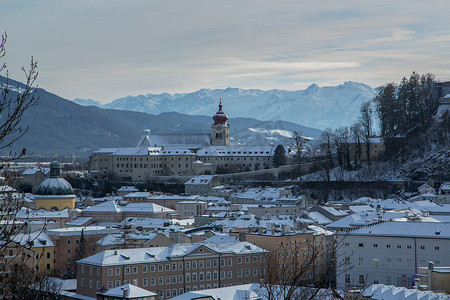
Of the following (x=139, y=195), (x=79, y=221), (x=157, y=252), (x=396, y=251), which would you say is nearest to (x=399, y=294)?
(x=396, y=251)

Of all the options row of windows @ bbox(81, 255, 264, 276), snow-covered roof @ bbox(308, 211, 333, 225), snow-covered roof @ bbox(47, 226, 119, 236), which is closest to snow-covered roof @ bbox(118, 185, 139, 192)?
snow-covered roof @ bbox(47, 226, 119, 236)

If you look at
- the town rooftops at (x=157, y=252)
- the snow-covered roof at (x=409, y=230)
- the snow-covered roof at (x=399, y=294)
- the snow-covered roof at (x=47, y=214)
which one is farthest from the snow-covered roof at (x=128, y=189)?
the snow-covered roof at (x=399, y=294)

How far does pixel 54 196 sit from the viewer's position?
99.6 meters

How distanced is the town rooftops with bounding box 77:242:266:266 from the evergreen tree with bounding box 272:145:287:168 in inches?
2466

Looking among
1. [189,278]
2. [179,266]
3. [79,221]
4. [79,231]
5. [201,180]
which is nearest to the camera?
[179,266]

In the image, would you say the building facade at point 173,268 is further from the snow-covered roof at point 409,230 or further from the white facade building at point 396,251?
the snow-covered roof at point 409,230

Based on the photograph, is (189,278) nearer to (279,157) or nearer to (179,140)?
(279,157)

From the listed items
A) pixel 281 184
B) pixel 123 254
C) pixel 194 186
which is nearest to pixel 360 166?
pixel 281 184

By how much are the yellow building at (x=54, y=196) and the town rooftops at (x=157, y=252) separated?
46595mm

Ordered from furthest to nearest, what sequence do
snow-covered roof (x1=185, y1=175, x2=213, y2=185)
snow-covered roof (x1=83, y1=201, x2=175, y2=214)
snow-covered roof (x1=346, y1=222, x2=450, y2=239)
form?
snow-covered roof (x1=185, y1=175, x2=213, y2=185) < snow-covered roof (x1=83, y1=201, x2=175, y2=214) < snow-covered roof (x1=346, y1=222, x2=450, y2=239)

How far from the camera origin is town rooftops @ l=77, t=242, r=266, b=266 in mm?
52250

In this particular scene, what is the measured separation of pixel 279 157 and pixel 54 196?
39912mm

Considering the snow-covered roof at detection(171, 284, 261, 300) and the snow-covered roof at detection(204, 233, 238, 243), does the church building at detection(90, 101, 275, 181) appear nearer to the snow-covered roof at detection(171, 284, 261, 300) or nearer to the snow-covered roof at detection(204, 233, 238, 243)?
the snow-covered roof at detection(204, 233, 238, 243)

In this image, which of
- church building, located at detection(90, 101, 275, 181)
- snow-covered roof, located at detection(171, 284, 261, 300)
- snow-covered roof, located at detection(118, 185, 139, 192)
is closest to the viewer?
snow-covered roof, located at detection(171, 284, 261, 300)
